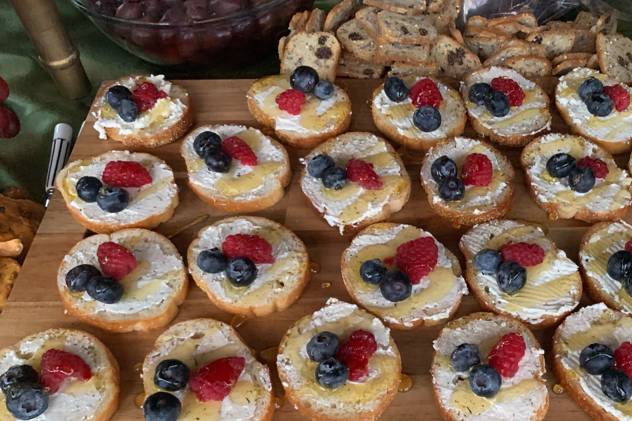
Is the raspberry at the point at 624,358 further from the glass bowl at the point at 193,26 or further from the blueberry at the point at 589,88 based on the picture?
the glass bowl at the point at 193,26

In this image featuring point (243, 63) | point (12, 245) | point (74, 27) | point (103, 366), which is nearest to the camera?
point (103, 366)

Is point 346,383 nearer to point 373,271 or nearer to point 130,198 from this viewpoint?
point 373,271

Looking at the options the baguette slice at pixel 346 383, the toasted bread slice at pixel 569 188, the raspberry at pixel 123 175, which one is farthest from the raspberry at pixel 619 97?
the raspberry at pixel 123 175

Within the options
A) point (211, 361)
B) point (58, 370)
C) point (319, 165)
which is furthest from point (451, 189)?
point (58, 370)

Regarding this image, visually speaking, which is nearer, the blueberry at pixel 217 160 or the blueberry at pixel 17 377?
the blueberry at pixel 17 377

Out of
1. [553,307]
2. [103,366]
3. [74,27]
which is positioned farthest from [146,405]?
[74,27]

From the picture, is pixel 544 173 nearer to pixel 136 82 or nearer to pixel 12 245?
pixel 136 82

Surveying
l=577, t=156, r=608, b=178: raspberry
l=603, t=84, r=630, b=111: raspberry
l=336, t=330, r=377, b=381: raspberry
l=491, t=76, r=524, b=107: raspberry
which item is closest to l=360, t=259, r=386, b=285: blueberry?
l=336, t=330, r=377, b=381: raspberry
